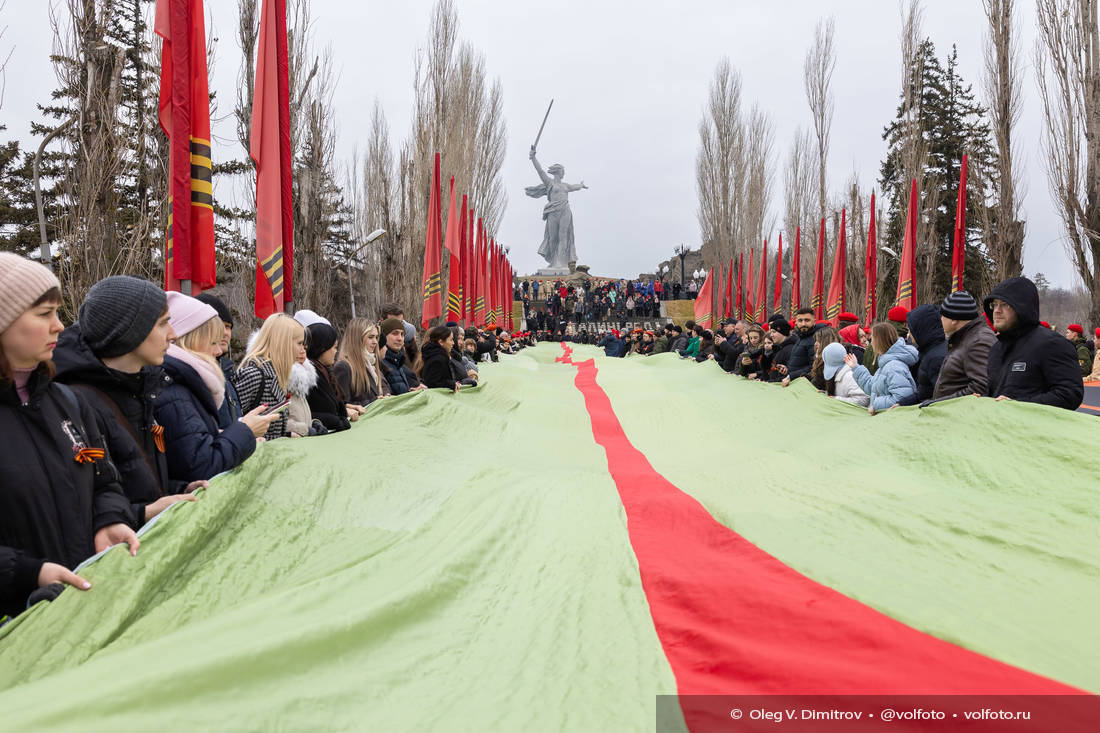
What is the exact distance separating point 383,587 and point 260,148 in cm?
461

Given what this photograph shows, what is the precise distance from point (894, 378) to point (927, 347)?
0.38 m

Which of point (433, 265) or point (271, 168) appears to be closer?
point (271, 168)

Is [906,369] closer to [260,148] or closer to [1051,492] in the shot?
[1051,492]

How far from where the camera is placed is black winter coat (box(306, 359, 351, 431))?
4.70 meters

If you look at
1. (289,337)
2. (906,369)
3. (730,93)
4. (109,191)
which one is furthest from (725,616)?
(730,93)

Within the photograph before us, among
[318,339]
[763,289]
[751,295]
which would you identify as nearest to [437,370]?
[318,339]

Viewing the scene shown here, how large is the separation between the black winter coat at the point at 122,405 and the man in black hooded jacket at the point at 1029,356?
4.14m

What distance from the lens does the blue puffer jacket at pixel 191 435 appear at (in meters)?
2.71

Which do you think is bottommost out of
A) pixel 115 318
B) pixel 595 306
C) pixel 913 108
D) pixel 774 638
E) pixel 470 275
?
pixel 774 638

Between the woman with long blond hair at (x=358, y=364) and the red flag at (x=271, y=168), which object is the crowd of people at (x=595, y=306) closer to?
the woman with long blond hair at (x=358, y=364)

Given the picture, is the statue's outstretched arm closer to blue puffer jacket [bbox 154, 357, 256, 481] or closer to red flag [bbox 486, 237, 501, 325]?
red flag [bbox 486, 237, 501, 325]

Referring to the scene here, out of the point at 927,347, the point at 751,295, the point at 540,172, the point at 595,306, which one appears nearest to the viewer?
the point at 927,347

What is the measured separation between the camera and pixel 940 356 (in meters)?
5.53

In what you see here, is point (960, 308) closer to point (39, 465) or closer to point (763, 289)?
point (39, 465)
